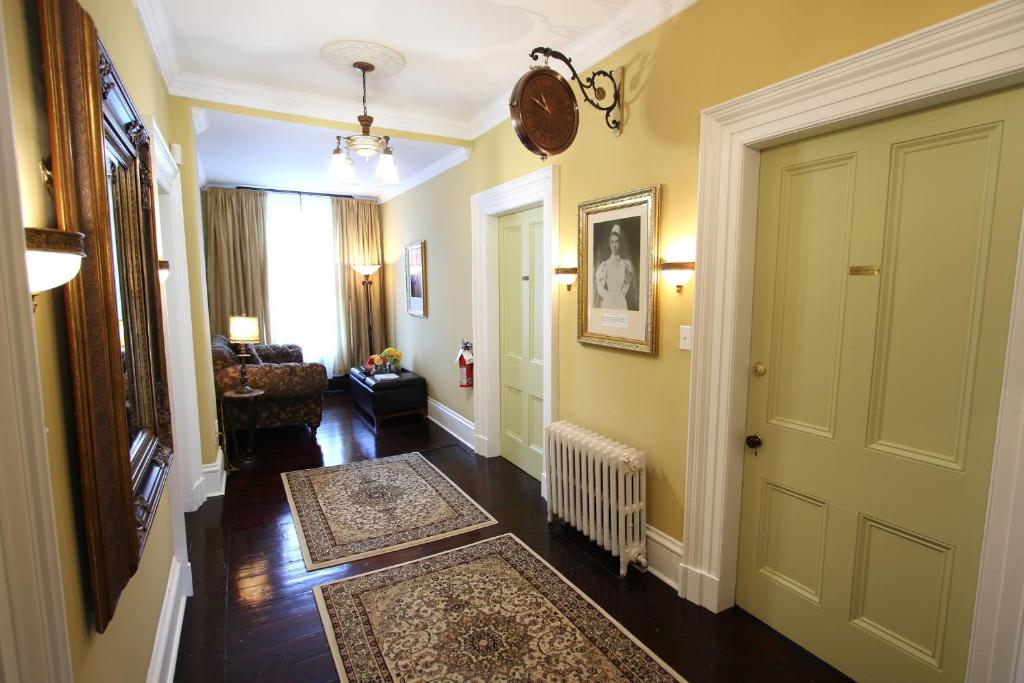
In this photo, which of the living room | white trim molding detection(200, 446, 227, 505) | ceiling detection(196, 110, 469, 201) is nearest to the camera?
the living room

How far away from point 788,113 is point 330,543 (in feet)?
9.94

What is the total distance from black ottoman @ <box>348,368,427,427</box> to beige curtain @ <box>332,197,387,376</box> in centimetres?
159

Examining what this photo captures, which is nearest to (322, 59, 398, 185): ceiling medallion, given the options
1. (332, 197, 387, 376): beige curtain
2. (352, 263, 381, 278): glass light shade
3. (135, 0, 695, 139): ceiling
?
(135, 0, 695, 139): ceiling

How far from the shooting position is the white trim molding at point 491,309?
130 inches

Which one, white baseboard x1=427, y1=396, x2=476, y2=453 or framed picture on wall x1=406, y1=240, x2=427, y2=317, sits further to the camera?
framed picture on wall x1=406, y1=240, x2=427, y2=317

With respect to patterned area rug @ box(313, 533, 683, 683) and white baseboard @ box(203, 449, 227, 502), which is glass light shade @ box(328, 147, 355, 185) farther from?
patterned area rug @ box(313, 533, 683, 683)

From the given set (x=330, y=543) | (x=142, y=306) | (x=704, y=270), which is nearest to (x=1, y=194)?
(x=142, y=306)

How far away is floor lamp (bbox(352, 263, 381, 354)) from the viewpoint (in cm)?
674

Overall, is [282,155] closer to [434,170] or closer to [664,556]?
[434,170]

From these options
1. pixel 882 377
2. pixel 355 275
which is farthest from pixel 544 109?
pixel 355 275

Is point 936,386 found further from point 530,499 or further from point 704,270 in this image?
point 530,499

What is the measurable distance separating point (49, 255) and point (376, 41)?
2351 mm

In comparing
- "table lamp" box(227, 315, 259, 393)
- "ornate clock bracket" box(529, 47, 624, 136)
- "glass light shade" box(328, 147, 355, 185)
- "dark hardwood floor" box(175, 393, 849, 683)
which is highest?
"ornate clock bracket" box(529, 47, 624, 136)

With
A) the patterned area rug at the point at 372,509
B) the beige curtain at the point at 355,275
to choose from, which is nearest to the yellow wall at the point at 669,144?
the patterned area rug at the point at 372,509
